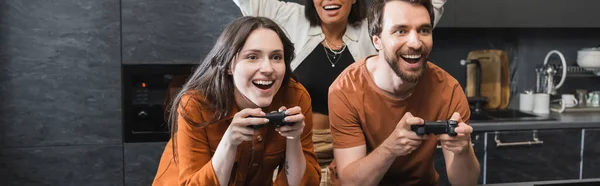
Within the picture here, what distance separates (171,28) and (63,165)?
841 mm

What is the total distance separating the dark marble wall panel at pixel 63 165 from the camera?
9.23 ft

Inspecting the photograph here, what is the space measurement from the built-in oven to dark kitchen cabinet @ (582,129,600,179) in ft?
6.38

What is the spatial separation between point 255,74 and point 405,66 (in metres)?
0.42

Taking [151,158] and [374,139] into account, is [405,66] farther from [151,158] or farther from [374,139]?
[151,158]

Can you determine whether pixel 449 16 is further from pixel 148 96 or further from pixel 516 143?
pixel 148 96

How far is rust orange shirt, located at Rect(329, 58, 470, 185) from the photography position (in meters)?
1.67

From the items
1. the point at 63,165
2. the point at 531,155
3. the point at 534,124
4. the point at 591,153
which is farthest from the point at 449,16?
the point at 63,165

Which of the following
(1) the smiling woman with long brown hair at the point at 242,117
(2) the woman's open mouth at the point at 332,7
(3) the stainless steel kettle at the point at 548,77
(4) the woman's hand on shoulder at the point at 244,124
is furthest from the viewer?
(3) the stainless steel kettle at the point at 548,77

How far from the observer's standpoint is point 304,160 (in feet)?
5.13

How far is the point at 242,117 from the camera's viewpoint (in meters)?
1.35

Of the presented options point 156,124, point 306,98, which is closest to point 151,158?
point 156,124

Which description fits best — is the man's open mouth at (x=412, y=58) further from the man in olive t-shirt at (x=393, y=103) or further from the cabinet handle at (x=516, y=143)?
the cabinet handle at (x=516, y=143)

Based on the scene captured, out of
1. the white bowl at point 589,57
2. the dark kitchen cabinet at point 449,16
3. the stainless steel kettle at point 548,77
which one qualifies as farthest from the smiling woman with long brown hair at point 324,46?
the white bowl at point 589,57

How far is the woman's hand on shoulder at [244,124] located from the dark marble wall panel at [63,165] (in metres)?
1.66
